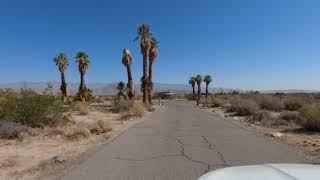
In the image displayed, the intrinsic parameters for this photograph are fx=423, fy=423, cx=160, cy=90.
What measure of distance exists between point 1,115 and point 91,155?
1092cm

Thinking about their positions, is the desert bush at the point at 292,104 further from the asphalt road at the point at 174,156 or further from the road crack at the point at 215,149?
the road crack at the point at 215,149

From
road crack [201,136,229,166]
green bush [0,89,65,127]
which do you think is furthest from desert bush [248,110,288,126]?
green bush [0,89,65,127]

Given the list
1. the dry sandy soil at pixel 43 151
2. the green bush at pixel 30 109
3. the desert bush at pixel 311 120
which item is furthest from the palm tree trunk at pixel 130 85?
the desert bush at pixel 311 120

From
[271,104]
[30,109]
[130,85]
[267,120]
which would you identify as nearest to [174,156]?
[30,109]

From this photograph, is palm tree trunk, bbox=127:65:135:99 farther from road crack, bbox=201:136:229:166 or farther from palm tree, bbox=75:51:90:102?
road crack, bbox=201:136:229:166

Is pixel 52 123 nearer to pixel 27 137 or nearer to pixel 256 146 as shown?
pixel 27 137

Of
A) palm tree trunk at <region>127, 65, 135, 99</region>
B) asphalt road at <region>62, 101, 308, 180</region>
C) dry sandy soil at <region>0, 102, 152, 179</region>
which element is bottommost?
dry sandy soil at <region>0, 102, 152, 179</region>

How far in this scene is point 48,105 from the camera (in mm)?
23297

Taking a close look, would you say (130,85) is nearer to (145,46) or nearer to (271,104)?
(145,46)

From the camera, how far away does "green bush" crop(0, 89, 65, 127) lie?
2189cm

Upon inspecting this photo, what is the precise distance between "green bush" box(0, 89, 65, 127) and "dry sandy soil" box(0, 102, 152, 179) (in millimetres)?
1676

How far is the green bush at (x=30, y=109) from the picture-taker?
2189 centimetres

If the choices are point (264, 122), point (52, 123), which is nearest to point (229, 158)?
point (52, 123)

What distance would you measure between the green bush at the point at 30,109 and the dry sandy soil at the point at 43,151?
1.68 m
